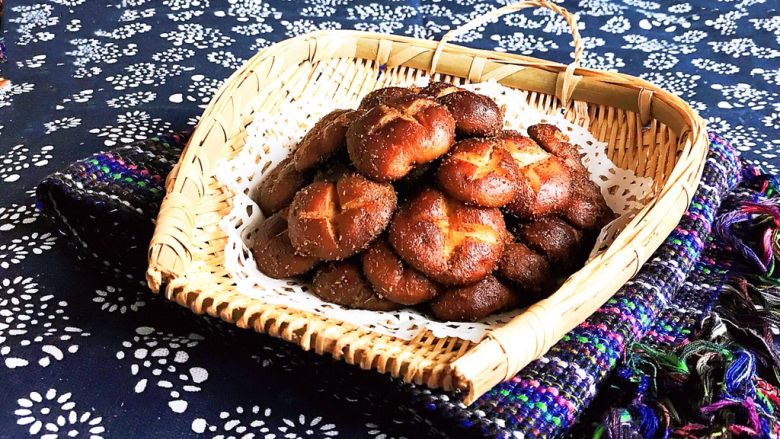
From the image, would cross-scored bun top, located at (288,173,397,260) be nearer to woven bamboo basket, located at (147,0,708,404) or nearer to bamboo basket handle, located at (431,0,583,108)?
woven bamboo basket, located at (147,0,708,404)

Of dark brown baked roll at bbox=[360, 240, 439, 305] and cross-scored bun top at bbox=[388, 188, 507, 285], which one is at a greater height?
cross-scored bun top at bbox=[388, 188, 507, 285]

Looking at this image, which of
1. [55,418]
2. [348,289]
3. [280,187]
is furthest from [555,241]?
[55,418]

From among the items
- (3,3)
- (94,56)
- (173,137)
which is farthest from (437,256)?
(3,3)

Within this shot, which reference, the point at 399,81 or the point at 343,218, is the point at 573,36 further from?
the point at 343,218

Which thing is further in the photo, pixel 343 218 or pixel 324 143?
pixel 324 143

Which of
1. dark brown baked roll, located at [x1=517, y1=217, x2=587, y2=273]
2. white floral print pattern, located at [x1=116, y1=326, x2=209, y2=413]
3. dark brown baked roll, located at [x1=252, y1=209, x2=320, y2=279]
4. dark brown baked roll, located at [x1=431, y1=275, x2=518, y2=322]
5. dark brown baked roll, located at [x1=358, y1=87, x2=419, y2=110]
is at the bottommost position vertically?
white floral print pattern, located at [x1=116, y1=326, x2=209, y2=413]

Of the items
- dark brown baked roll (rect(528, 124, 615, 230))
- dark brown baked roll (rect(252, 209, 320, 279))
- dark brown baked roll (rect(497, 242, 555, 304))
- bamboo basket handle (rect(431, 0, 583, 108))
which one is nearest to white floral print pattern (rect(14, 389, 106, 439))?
dark brown baked roll (rect(252, 209, 320, 279))
